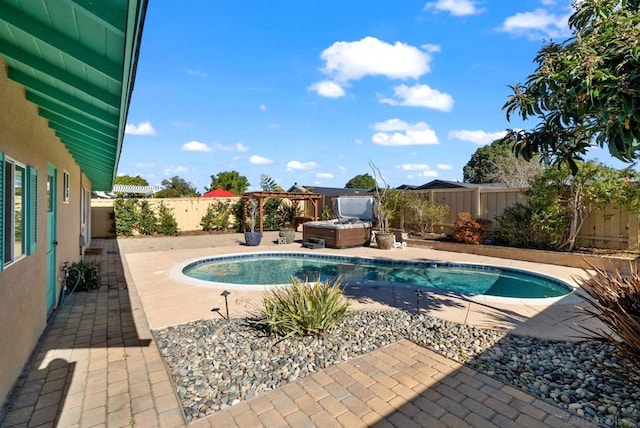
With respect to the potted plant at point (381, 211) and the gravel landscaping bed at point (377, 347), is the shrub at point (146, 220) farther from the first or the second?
the gravel landscaping bed at point (377, 347)

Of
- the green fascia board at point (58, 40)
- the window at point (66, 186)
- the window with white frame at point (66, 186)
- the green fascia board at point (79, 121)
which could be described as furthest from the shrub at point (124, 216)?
the green fascia board at point (58, 40)

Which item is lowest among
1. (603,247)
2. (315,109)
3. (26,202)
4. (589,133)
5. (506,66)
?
(603,247)

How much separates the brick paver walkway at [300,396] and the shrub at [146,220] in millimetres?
13563

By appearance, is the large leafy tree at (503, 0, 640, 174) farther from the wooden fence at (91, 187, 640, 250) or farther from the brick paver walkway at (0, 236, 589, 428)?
the wooden fence at (91, 187, 640, 250)

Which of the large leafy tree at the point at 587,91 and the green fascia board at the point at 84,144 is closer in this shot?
the large leafy tree at the point at 587,91

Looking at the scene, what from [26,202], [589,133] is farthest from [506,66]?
[26,202]

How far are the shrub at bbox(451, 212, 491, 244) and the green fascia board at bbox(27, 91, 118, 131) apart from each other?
10680 mm

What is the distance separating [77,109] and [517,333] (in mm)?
5899

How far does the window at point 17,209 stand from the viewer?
287 cm

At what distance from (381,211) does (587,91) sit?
36.0ft

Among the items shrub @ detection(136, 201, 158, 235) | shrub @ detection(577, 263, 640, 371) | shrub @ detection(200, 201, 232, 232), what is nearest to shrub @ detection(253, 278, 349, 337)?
shrub @ detection(577, 263, 640, 371)

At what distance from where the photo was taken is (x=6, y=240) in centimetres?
305

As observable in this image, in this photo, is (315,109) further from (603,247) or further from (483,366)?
(483,366)

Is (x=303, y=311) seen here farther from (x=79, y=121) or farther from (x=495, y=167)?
(x=495, y=167)
